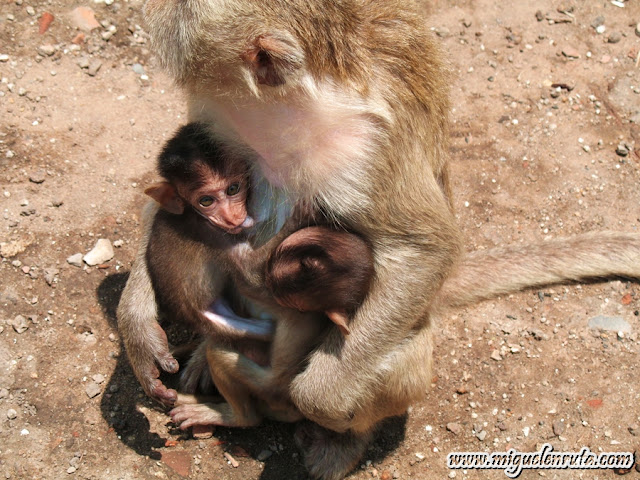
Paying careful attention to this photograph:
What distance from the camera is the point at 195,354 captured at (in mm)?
5215

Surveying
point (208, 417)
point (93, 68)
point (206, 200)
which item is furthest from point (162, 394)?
point (93, 68)

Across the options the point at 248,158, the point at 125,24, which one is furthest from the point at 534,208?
the point at 125,24

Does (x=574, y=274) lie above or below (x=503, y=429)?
above

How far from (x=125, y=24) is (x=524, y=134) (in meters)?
4.09

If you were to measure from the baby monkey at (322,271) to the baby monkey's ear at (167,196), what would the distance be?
2.38ft

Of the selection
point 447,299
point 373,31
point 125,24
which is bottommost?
point 447,299

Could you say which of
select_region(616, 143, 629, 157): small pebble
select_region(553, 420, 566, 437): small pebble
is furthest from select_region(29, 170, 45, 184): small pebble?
select_region(616, 143, 629, 157): small pebble

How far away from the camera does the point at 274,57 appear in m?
3.32

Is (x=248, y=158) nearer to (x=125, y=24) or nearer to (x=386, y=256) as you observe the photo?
(x=386, y=256)

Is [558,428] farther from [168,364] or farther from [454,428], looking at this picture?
[168,364]

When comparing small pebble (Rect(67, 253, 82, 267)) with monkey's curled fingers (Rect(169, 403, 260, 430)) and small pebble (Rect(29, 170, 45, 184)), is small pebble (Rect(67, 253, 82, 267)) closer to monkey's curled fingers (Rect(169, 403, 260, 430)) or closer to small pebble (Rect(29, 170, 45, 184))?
small pebble (Rect(29, 170, 45, 184))

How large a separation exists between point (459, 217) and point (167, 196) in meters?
2.88

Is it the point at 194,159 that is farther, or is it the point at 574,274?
the point at 574,274

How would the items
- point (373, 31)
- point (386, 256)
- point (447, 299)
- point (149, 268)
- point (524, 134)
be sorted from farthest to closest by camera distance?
point (524, 134) < point (447, 299) < point (149, 268) < point (386, 256) < point (373, 31)
